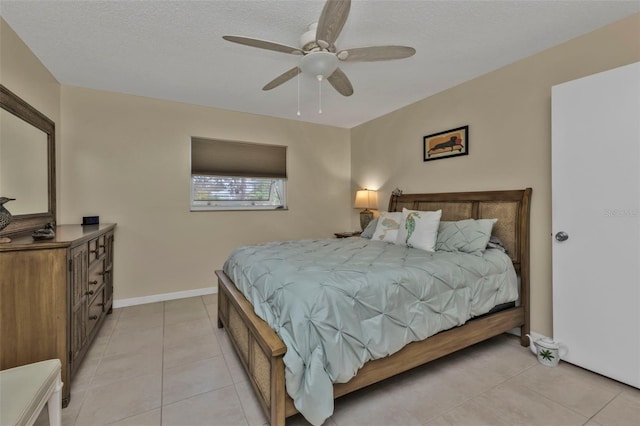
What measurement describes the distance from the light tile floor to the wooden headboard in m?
0.81

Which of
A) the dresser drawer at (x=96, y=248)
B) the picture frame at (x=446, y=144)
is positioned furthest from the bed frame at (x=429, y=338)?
the dresser drawer at (x=96, y=248)

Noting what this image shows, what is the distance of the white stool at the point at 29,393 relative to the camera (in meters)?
1.10

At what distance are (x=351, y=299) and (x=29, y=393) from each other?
1446mm

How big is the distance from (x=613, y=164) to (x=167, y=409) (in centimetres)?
320

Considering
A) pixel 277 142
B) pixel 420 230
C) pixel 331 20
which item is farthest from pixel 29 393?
pixel 277 142

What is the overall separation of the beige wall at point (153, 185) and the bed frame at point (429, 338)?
4.04 feet

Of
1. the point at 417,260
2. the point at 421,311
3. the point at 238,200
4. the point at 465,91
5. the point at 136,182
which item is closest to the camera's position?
the point at 421,311

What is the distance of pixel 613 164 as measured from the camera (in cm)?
193

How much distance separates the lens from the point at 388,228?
3203 millimetres

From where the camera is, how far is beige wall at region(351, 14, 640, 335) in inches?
86.6

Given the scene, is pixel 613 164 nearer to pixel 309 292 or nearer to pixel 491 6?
pixel 491 6

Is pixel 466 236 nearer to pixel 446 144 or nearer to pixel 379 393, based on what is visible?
pixel 446 144

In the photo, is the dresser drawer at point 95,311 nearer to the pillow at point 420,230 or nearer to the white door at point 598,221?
the pillow at point 420,230

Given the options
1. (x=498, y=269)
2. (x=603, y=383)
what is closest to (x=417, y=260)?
(x=498, y=269)
